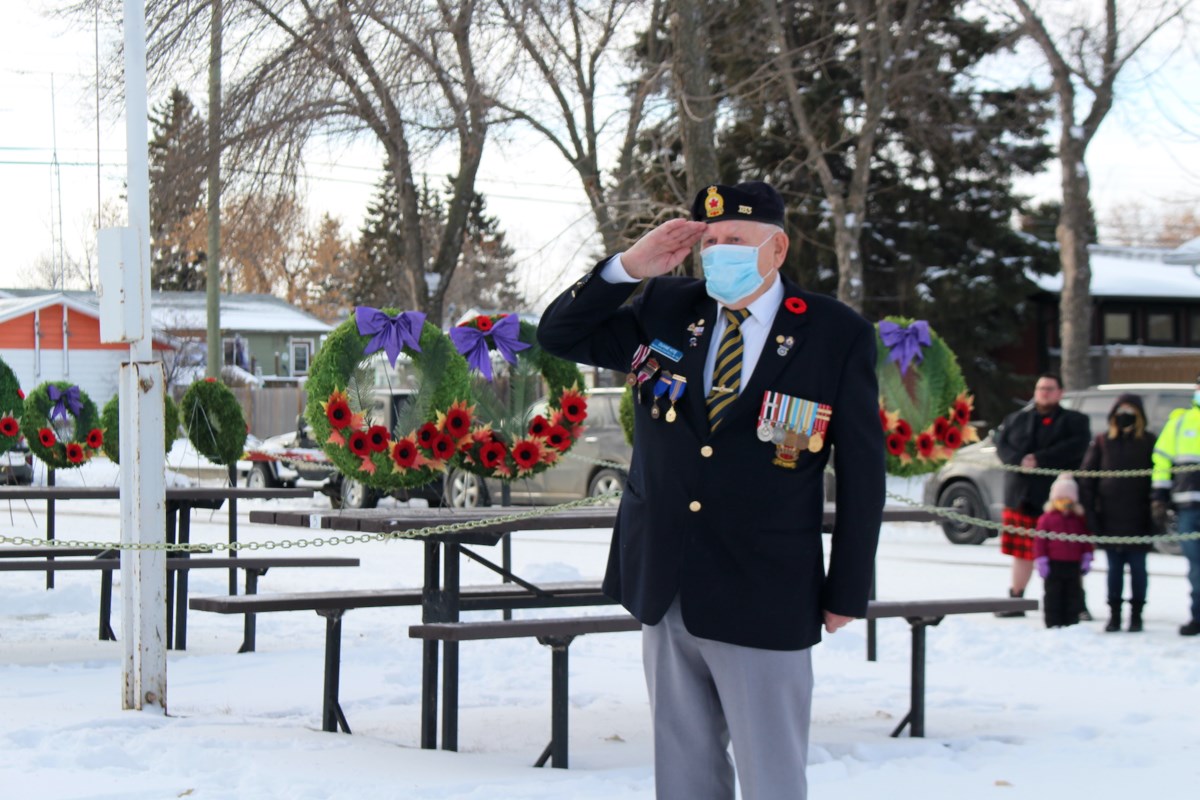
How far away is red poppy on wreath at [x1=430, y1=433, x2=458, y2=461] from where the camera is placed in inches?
281

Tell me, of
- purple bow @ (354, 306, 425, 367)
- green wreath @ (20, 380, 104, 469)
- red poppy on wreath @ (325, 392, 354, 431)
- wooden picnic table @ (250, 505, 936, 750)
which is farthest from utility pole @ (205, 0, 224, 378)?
wooden picnic table @ (250, 505, 936, 750)

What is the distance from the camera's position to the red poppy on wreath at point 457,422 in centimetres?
720

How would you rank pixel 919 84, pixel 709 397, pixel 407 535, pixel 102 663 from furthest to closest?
pixel 919 84, pixel 102 663, pixel 407 535, pixel 709 397

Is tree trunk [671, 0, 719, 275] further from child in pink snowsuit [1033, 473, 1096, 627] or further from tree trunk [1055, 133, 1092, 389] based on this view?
tree trunk [1055, 133, 1092, 389]

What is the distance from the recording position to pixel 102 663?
8484 mm

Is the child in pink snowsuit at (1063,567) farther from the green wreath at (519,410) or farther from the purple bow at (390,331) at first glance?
the purple bow at (390,331)

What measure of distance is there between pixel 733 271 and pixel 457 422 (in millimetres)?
3451

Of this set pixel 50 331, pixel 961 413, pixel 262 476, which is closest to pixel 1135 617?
pixel 961 413

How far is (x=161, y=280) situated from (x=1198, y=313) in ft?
135

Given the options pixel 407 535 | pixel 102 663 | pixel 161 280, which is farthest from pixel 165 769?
pixel 161 280

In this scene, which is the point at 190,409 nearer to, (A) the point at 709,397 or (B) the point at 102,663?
(B) the point at 102,663

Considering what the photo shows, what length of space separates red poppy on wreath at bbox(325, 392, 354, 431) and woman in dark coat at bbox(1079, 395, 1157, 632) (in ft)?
19.7

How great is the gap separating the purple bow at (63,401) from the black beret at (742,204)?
36.9 ft

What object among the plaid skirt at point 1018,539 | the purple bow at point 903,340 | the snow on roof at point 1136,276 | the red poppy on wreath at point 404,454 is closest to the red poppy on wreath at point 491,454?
the red poppy on wreath at point 404,454
